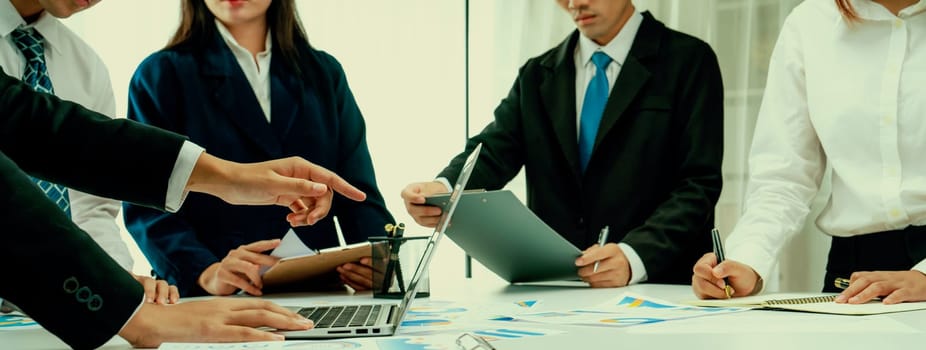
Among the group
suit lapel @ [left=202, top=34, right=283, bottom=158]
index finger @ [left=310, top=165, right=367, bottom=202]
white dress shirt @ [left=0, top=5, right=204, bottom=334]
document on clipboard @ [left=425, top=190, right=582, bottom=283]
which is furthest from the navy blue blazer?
index finger @ [left=310, top=165, right=367, bottom=202]

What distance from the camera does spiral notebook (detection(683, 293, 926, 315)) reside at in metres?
1.38

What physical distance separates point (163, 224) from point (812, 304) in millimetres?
1369

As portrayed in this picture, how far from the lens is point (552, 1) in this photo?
3795mm

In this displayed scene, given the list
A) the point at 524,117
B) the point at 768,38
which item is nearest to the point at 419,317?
the point at 524,117

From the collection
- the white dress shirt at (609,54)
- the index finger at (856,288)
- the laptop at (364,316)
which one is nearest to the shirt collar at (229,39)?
the white dress shirt at (609,54)

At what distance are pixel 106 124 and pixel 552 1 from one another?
9.18 ft

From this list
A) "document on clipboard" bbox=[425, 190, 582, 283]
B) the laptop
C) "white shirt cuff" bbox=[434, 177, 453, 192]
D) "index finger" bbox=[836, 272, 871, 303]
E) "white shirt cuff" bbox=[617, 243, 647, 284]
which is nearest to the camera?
the laptop

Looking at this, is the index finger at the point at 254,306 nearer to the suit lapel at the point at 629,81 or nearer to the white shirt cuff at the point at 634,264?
the white shirt cuff at the point at 634,264

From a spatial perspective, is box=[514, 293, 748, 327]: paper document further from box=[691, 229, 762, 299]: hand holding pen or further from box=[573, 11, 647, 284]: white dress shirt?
box=[573, 11, 647, 284]: white dress shirt

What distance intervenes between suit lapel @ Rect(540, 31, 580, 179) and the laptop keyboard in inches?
36.8

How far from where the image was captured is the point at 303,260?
71.5 inches

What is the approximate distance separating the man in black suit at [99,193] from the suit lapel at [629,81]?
1.00 meters

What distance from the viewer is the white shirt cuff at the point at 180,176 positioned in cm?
124

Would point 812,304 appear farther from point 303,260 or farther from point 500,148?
point 500,148
